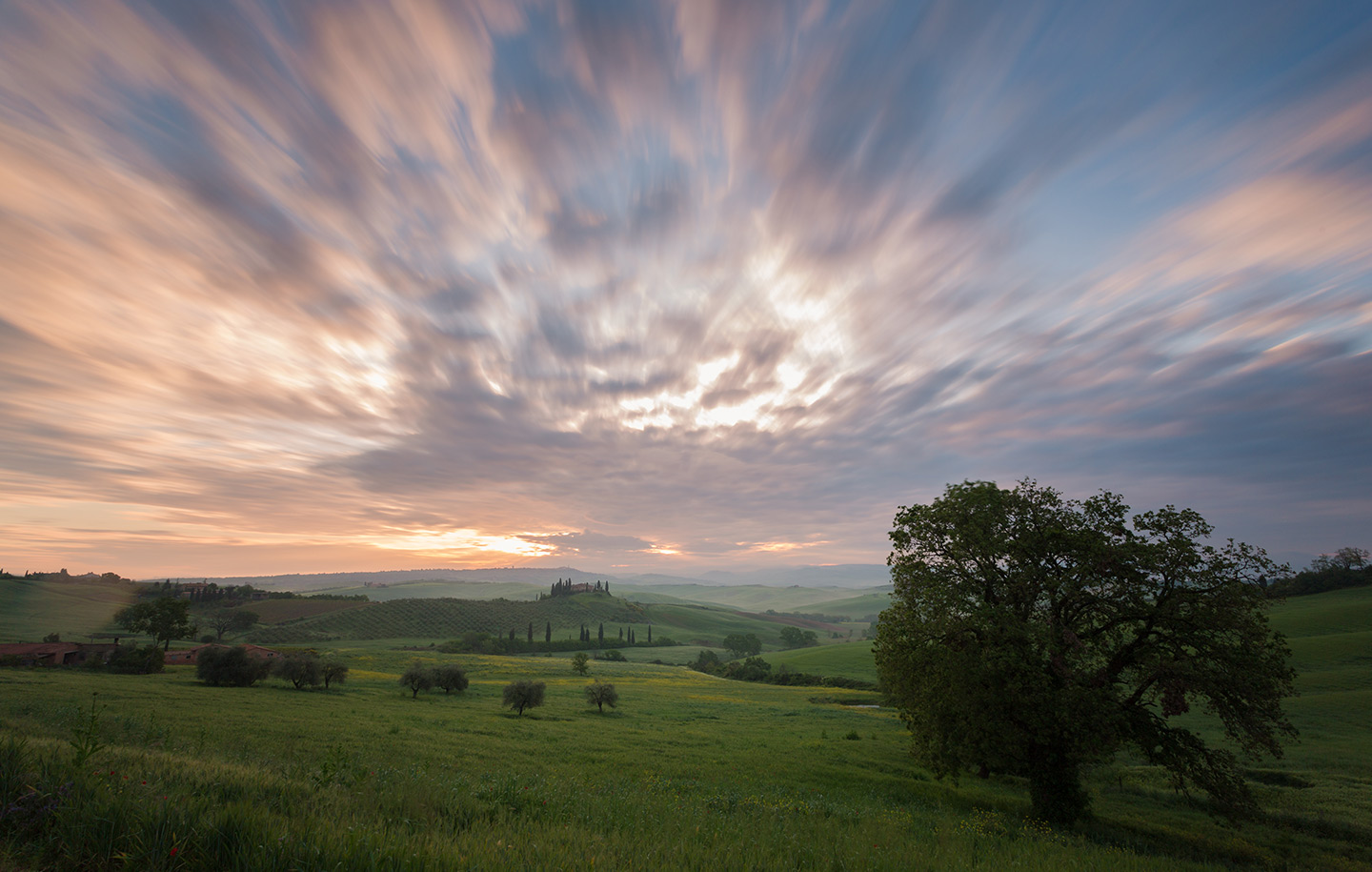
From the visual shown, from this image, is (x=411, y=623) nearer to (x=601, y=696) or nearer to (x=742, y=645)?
(x=742, y=645)

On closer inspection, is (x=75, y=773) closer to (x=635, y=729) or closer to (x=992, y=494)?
(x=992, y=494)

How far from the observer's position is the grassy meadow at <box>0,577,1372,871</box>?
6.78 m

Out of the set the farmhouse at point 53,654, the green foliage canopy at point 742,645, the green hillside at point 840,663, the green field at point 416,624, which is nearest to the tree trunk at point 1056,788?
the green hillside at point 840,663

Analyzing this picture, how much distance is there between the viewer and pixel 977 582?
23.4m

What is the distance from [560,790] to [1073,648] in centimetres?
2067

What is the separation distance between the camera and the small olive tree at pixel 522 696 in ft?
152

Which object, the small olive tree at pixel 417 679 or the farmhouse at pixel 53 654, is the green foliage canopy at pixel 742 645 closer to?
the small olive tree at pixel 417 679

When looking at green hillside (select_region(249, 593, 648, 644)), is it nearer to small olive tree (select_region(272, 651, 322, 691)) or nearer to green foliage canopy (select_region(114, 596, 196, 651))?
green foliage canopy (select_region(114, 596, 196, 651))

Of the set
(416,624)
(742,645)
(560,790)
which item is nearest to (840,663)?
(742,645)

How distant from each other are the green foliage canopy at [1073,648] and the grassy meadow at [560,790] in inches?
113

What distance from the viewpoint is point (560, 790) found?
1572cm

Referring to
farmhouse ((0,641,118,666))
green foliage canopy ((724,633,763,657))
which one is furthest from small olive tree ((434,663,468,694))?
green foliage canopy ((724,633,763,657))

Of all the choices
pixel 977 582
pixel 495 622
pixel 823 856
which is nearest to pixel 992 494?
pixel 977 582

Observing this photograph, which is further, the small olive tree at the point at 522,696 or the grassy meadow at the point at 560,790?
the small olive tree at the point at 522,696
